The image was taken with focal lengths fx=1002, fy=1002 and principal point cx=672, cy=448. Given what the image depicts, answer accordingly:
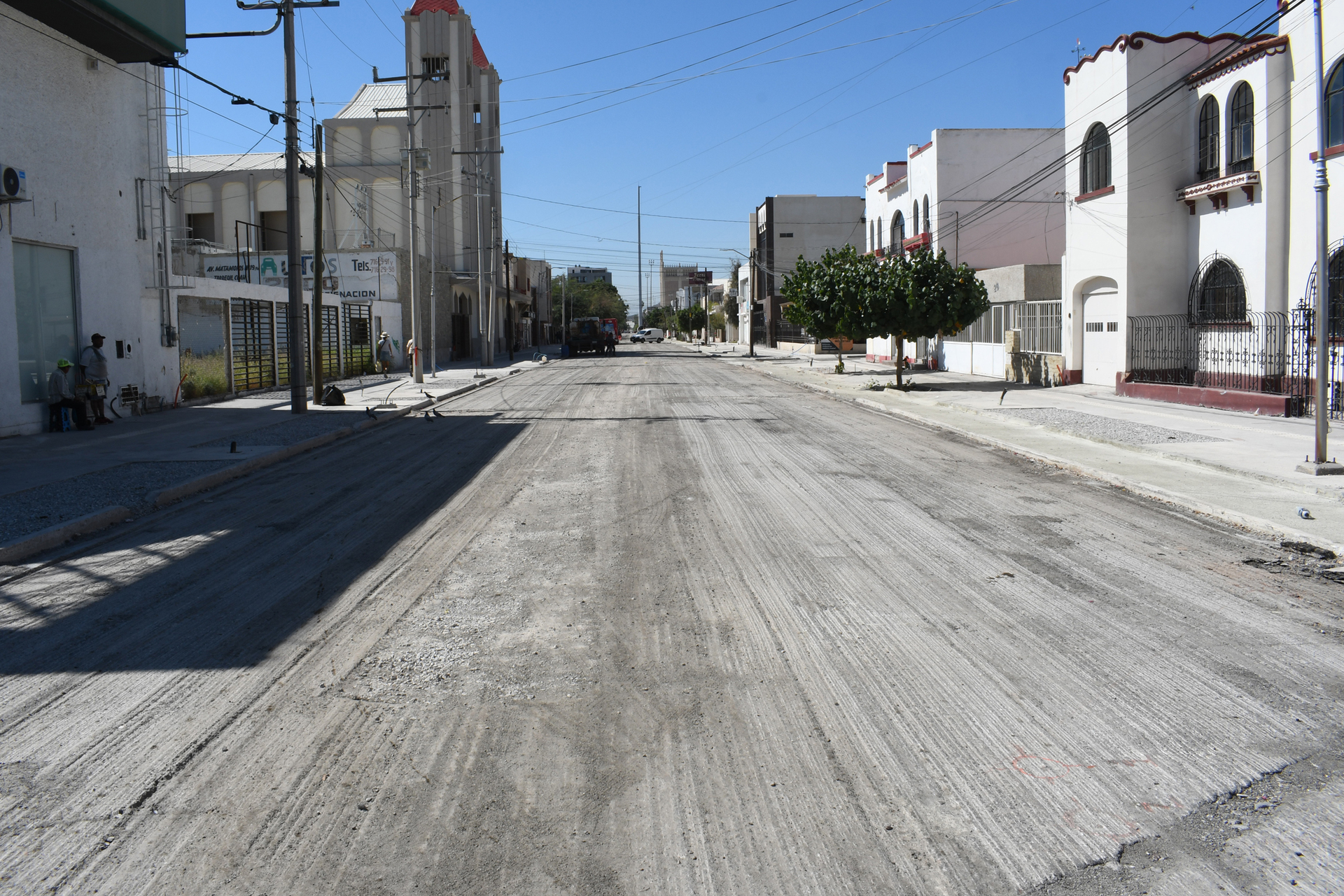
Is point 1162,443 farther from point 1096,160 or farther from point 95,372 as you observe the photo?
point 95,372

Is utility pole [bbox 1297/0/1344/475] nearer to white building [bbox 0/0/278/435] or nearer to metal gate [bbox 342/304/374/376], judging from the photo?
white building [bbox 0/0/278/435]

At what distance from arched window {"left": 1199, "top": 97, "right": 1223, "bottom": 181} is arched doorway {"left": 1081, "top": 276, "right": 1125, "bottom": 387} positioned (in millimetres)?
3363

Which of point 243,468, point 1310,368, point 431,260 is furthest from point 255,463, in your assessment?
point 431,260

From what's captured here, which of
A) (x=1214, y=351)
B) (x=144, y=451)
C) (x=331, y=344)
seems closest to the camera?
(x=144, y=451)

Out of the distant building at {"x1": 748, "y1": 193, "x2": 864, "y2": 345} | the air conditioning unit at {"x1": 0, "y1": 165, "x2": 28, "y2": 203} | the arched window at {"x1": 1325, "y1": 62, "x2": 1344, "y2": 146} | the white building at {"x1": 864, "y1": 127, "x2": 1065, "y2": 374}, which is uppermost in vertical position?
the distant building at {"x1": 748, "y1": 193, "x2": 864, "y2": 345}

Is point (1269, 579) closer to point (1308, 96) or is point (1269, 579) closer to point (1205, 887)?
point (1205, 887)

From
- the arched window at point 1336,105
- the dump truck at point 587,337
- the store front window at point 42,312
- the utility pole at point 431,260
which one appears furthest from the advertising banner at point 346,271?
the arched window at point 1336,105

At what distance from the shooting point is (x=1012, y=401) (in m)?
23.1

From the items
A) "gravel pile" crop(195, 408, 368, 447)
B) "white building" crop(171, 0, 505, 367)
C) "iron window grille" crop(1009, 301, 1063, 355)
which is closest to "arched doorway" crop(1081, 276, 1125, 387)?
"iron window grille" crop(1009, 301, 1063, 355)

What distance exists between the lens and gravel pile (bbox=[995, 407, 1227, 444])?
1518cm

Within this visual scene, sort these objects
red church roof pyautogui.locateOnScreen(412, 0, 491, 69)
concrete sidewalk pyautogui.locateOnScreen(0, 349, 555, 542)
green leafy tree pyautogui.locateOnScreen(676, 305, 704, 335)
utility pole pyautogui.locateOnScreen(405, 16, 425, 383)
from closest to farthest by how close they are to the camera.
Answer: concrete sidewalk pyautogui.locateOnScreen(0, 349, 555, 542), utility pole pyautogui.locateOnScreen(405, 16, 425, 383), red church roof pyautogui.locateOnScreen(412, 0, 491, 69), green leafy tree pyautogui.locateOnScreen(676, 305, 704, 335)

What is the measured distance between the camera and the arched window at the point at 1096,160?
25.6 m

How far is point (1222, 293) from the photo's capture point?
22344mm

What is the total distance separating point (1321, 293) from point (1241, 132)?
41.1 feet
